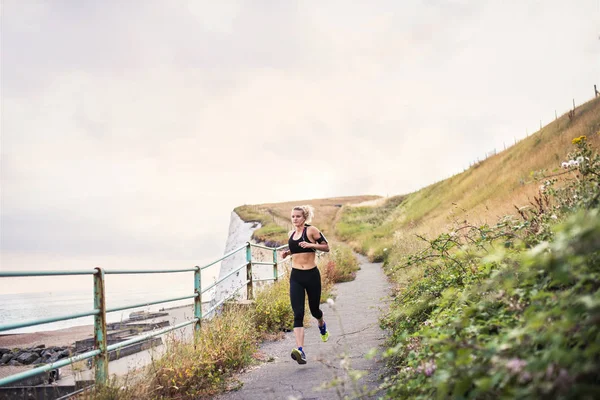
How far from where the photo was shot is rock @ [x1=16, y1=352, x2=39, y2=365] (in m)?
20.0

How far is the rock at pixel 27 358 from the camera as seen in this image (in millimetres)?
20047

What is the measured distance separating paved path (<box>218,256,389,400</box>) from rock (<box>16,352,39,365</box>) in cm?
1693

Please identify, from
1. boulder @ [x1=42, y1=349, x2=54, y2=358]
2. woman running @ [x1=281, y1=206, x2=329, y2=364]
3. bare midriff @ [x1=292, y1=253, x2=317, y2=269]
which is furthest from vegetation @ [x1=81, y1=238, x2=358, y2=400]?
boulder @ [x1=42, y1=349, x2=54, y2=358]

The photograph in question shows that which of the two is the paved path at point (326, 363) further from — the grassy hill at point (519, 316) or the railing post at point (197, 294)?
the railing post at point (197, 294)

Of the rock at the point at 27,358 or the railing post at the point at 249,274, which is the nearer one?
the railing post at the point at 249,274

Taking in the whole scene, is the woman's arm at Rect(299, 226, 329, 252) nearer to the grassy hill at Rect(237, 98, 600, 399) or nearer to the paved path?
the paved path

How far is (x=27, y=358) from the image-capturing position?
2020cm

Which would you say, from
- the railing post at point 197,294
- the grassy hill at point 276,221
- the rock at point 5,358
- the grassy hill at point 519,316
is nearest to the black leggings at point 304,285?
the grassy hill at point 519,316

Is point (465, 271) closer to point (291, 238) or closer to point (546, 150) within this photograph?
point (291, 238)

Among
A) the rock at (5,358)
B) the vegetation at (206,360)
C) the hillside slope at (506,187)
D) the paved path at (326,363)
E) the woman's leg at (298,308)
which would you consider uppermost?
the hillside slope at (506,187)

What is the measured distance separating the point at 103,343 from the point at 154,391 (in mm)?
764

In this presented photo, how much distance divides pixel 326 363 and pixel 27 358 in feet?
68.2

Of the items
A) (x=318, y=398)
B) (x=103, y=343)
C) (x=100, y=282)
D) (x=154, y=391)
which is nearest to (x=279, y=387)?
(x=318, y=398)

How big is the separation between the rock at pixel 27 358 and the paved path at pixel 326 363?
55.5ft
